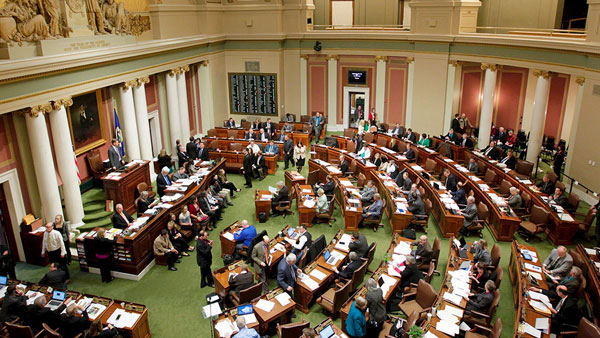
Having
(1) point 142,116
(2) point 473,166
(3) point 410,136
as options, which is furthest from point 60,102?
(2) point 473,166

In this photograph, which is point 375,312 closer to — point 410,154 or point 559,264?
point 559,264

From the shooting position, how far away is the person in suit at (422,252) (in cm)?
1081

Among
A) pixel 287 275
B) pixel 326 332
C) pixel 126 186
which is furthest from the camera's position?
pixel 126 186

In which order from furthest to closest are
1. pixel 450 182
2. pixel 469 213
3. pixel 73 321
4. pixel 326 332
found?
pixel 450 182 < pixel 469 213 < pixel 73 321 < pixel 326 332

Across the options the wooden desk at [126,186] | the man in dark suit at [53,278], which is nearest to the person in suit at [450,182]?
the wooden desk at [126,186]

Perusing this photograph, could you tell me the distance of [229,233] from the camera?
12.2 m

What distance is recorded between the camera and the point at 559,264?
10109 millimetres

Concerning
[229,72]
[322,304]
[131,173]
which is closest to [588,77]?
[322,304]

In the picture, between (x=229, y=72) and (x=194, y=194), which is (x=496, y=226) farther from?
(x=229, y=72)

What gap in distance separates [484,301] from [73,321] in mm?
7749

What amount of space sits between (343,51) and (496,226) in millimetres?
13147

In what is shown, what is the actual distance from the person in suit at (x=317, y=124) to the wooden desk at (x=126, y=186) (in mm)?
9431

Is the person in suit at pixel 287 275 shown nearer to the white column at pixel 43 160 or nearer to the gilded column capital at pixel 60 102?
the white column at pixel 43 160

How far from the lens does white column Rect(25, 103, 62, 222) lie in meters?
11.6
